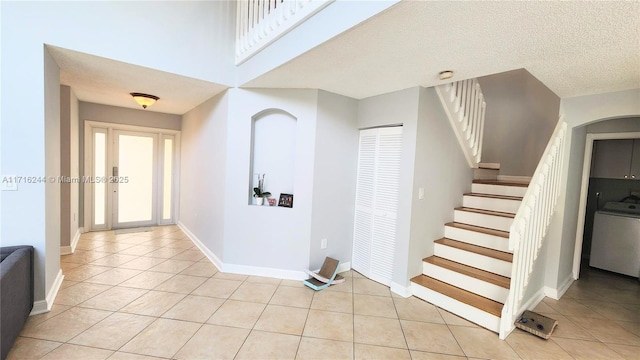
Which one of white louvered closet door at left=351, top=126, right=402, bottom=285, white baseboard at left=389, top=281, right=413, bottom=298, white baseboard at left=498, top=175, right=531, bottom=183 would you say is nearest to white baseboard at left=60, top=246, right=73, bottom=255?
white louvered closet door at left=351, top=126, right=402, bottom=285

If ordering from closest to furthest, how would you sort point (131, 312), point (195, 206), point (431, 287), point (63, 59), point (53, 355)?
point (53, 355) < point (131, 312) < point (63, 59) < point (431, 287) < point (195, 206)

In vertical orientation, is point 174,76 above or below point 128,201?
above

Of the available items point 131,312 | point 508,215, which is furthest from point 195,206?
point 508,215

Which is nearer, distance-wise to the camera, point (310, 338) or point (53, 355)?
point (53, 355)

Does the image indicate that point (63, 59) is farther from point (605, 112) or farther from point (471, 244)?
point (605, 112)

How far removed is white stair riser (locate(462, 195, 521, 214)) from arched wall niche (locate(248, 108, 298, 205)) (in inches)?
93.7

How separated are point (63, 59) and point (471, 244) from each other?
478cm

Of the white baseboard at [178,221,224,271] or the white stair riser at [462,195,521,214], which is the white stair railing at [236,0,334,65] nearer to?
the white baseboard at [178,221,224,271]

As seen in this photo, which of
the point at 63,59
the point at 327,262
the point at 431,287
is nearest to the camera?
the point at 63,59

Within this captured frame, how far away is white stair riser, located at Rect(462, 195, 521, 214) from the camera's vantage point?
3188mm

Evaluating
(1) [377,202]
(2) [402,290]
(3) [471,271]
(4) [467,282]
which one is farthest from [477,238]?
(1) [377,202]

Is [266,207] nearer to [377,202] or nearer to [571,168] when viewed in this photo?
[377,202]

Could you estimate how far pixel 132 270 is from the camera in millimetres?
3281

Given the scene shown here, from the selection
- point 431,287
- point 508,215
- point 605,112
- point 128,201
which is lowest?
point 431,287
